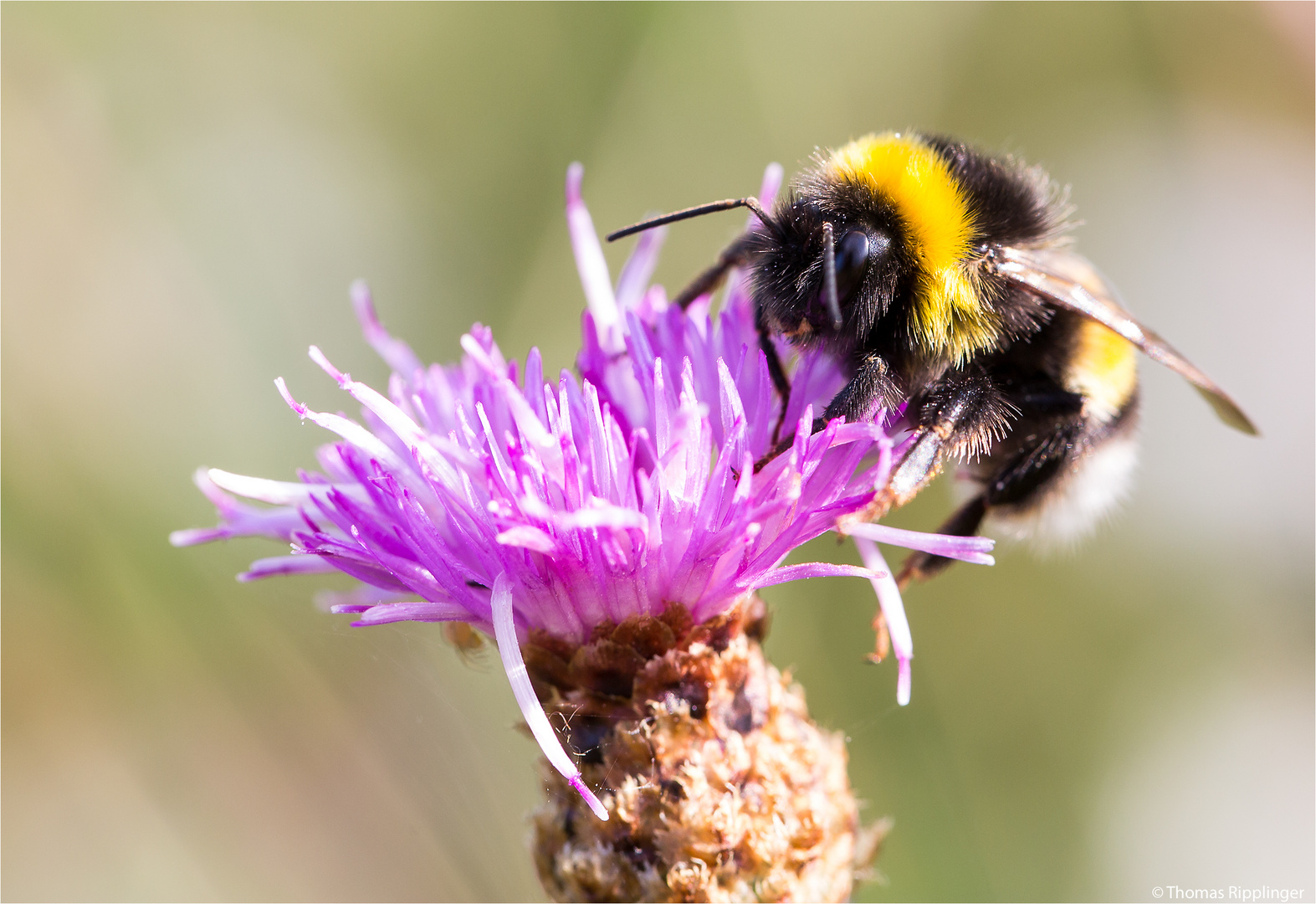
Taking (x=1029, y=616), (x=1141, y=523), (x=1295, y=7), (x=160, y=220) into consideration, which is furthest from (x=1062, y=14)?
(x=160, y=220)

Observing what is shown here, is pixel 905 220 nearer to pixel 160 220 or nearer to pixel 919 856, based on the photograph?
pixel 919 856

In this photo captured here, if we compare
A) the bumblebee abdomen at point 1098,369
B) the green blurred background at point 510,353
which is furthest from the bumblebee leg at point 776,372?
the green blurred background at point 510,353

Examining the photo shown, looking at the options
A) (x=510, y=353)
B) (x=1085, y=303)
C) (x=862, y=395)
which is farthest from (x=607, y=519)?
(x=510, y=353)

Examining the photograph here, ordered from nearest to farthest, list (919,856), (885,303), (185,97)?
(885,303) → (919,856) → (185,97)

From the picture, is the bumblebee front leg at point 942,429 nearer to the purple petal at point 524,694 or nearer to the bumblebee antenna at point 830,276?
the bumblebee antenna at point 830,276

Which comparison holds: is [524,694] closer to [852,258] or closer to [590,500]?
[590,500]

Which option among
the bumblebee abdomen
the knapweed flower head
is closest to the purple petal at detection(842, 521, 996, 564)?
the knapweed flower head

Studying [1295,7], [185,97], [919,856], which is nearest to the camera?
[919,856]

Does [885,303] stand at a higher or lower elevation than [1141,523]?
Answer: higher
